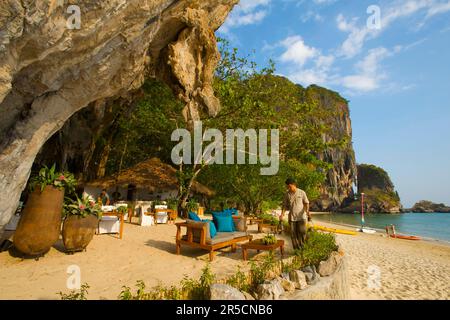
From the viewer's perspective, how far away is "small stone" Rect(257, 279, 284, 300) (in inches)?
147

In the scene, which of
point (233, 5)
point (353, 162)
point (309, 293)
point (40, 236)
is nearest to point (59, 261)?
point (40, 236)

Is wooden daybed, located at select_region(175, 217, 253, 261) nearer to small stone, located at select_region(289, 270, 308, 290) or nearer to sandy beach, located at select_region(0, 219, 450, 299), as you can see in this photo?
sandy beach, located at select_region(0, 219, 450, 299)

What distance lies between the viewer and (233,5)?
10102 mm

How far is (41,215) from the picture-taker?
545 centimetres

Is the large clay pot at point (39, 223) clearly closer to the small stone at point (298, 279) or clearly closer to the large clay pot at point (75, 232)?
the large clay pot at point (75, 232)

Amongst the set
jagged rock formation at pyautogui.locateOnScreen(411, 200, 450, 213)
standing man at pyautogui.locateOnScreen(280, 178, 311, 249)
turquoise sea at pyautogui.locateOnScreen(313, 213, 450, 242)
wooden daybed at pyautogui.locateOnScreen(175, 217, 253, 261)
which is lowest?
turquoise sea at pyautogui.locateOnScreen(313, 213, 450, 242)

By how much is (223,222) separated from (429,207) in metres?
149

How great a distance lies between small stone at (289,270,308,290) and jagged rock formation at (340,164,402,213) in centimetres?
9940

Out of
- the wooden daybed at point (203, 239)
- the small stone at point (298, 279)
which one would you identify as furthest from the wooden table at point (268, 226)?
the small stone at point (298, 279)

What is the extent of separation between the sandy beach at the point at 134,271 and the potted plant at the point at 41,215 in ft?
1.17

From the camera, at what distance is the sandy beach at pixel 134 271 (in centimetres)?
420

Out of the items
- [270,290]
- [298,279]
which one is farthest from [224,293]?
[298,279]

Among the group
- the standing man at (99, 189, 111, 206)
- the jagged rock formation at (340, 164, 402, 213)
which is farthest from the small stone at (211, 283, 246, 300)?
the jagged rock formation at (340, 164, 402, 213)

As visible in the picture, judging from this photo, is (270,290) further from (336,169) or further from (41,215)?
(336,169)
